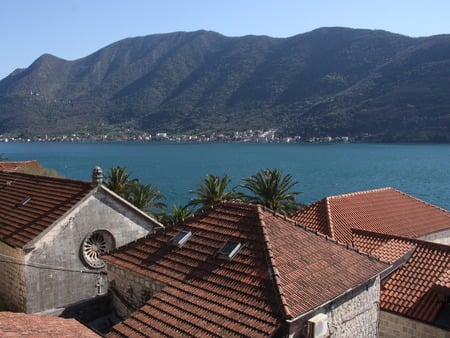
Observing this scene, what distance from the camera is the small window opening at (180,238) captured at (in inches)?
532

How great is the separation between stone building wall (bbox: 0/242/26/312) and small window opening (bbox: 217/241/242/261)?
8888 mm

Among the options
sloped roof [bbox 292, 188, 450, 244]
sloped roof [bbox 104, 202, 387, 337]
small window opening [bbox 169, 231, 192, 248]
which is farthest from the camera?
sloped roof [bbox 292, 188, 450, 244]

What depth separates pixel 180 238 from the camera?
13.7 m

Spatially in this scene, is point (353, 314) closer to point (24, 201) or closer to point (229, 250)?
point (229, 250)

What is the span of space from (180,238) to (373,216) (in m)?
14.4

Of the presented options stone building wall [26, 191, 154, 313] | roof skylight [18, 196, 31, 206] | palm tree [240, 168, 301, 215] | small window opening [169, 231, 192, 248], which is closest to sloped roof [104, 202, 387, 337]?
small window opening [169, 231, 192, 248]

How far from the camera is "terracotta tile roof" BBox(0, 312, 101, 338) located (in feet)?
32.0

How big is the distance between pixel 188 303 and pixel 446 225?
20.0 metres

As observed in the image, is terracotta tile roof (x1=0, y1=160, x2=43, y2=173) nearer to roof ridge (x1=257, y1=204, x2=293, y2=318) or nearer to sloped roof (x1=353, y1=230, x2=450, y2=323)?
sloped roof (x1=353, y1=230, x2=450, y2=323)

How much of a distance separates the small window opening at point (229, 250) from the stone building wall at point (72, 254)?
8.27m

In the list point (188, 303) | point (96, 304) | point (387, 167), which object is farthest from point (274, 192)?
point (387, 167)

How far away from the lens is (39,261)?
1788cm

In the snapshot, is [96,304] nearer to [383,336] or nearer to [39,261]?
Result: [39,261]

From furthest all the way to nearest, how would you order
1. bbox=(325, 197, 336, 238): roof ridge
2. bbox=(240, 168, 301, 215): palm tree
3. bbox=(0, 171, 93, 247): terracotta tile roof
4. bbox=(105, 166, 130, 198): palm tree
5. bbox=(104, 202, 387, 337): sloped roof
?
bbox=(105, 166, 130, 198): palm tree
bbox=(240, 168, 301, 215): palm tree
bbox=(325, 197, 336, 238): roof ridge
bbox=(0, 171, 93, 247): terracotta tile roof
bbox=(104, 202, 387, 337): sloped roof
